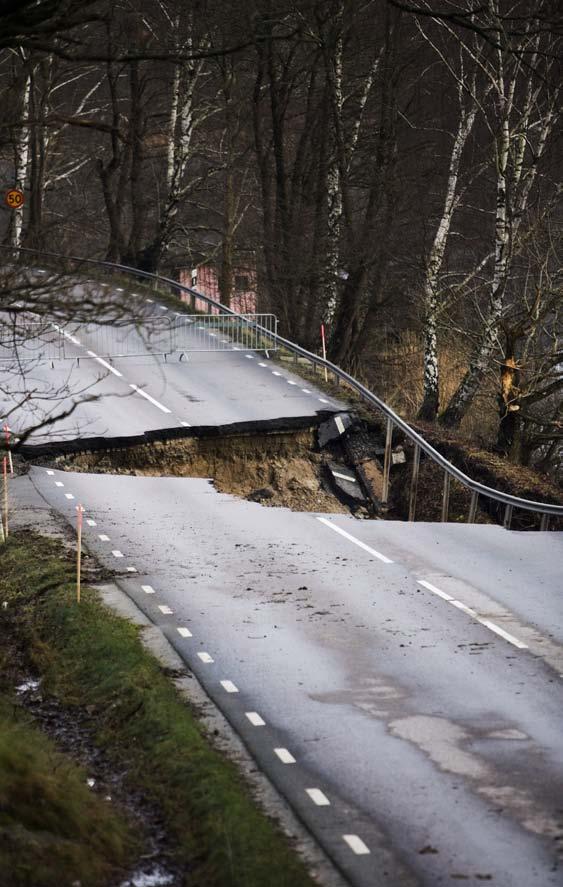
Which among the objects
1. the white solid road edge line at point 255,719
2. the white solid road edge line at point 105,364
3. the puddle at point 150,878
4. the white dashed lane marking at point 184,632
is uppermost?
the white solid road edge line at point 105,364

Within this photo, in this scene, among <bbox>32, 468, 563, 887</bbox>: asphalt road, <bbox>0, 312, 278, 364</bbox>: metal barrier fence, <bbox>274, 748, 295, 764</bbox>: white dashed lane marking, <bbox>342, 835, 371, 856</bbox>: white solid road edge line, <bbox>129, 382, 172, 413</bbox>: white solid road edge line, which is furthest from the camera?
<bbox>0, 312, 278, 364</bbox>: metal barrier fence

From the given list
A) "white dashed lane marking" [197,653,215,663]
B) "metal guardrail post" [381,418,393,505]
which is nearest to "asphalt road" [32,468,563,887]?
"white dashed lane marking" [197,653,215,663]

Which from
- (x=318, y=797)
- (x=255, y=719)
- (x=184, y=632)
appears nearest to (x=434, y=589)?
(x=184, y=632)

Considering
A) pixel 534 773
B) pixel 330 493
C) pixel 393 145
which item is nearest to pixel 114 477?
pixel 330 493

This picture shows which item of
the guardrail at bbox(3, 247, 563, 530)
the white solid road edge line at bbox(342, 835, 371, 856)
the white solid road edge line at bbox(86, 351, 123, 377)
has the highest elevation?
the white solid road edge line at bbox(86, 351, 123, 377)

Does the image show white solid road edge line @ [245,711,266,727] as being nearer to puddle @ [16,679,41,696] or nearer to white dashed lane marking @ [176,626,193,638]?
white dashed lane marking @ [176,626,193,638]

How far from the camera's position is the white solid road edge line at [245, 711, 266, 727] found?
1090cm

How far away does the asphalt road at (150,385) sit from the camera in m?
24.5

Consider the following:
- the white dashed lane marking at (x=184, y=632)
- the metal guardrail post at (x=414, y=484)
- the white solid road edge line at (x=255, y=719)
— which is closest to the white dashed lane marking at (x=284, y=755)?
the white solid road edge line at (x=255, y=719)

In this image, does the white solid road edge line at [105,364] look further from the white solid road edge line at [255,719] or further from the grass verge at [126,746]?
the white solid road edge line at [255,719]

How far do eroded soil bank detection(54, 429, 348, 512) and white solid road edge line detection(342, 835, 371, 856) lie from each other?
14.0m

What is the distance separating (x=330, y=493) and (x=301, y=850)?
51.3ft

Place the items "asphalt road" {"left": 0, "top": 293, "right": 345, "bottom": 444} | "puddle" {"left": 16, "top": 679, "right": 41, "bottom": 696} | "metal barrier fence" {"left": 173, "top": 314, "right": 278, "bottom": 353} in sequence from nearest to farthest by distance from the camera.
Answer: "puddle" {"left": 16, "top": 679, "right": 41, "bottom": 696}
"asphalt road" {"left": 0, "top": 293, "right": 345, "bottom": 444}
"metal barrier fence" {"left": 173, "top": 314, "right": 278, "bottom": 353}

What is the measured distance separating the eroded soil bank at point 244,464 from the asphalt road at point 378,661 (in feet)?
7.93
